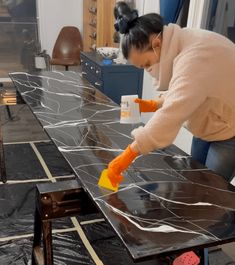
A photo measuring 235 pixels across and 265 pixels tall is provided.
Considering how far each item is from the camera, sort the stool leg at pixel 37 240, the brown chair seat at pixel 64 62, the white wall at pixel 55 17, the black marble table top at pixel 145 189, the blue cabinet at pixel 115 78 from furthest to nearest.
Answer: the white wall at pixel 55 17 → the brown chair seat at pixel 64 62 → the blue cabinet at pixel 115 78 → the stool leg at pixel 37 240 → the black marble table top at pixel 145 189

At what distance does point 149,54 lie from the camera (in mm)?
1393

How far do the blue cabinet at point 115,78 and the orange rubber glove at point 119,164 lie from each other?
7.62 feet

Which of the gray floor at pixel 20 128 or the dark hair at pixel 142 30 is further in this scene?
the gray floor at pixel 20 128

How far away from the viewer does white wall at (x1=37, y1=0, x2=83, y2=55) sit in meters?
5.20

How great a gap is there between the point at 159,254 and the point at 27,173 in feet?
6.77

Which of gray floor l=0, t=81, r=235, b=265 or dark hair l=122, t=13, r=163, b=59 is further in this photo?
gray floor l=0, t=81, r=235, b=265

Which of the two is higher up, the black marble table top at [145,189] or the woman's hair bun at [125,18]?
the woman's hair bun at [125,18]

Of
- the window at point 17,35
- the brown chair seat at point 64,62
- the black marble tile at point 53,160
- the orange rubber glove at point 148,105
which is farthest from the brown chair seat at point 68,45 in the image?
the orange rubber glove at point 148,105

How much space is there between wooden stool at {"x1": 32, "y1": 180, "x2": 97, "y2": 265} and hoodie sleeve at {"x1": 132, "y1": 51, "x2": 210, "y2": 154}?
1.05 feet

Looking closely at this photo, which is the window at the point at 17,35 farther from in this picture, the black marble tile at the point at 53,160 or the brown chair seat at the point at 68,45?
the black marble tile at the point at 53,160

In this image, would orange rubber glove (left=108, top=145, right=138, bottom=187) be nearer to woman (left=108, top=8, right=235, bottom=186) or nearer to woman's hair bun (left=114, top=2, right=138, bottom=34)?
woman (left=108, top=8, right=235, bottom=186)

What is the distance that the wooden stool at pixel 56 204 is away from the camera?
136 cm

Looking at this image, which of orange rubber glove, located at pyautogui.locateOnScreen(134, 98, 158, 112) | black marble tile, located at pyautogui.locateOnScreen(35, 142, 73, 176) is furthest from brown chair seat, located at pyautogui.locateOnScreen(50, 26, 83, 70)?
orange rubber glove, located at pyautogui.locateOnScreen(134, 98, 158, 112)

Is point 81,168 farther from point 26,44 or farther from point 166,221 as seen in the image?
point 26,44
